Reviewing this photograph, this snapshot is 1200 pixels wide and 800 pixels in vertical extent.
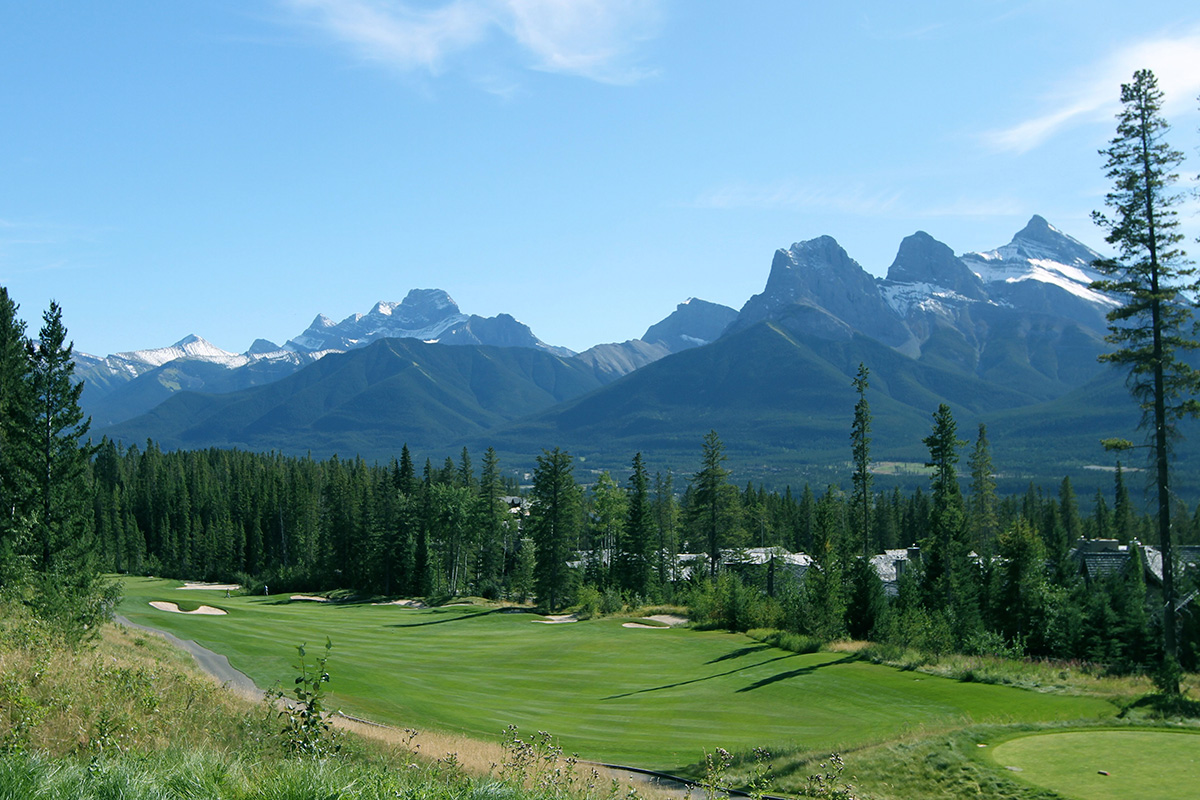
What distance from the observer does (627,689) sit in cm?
3172

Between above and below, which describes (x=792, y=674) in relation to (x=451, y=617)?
above

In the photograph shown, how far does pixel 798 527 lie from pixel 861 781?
100321 millimetres

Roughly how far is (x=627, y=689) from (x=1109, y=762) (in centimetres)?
1948

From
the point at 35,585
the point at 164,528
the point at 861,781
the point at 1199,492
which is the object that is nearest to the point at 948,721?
the point at 861,781

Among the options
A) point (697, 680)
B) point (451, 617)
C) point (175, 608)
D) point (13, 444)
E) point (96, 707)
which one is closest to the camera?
point (96, 707)

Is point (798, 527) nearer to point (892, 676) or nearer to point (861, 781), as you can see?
point (892, 676)

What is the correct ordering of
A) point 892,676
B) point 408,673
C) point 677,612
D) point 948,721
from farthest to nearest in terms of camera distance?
point 677,612, point 408,673, point 892,676, point 948,721

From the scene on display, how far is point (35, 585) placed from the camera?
85.5 feet

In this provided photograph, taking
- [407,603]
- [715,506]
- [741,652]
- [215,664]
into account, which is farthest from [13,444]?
[715,506]

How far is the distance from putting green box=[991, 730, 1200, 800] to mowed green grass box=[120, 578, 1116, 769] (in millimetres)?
3431

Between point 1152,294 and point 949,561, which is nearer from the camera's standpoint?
point 1152,294

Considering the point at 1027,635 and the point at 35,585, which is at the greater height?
the point at 35,585

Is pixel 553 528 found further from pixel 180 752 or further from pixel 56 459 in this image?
pixel 180 752

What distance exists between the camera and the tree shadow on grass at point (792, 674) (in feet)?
101
